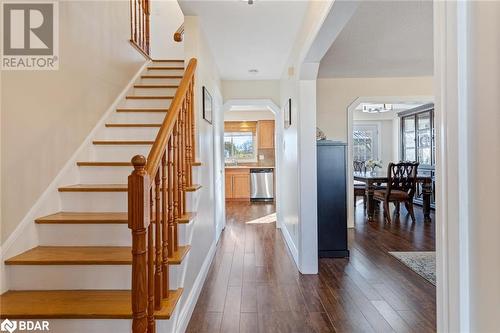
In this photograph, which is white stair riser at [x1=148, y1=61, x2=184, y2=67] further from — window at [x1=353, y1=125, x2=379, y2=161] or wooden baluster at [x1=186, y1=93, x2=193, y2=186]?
window at [x1=353, y1=125, x2=379, y2=161]

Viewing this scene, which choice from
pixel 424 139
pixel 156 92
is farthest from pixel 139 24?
pixel 424 139

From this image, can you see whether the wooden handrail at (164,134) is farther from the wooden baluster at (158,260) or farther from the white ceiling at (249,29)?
the white ceiling at (249,29)

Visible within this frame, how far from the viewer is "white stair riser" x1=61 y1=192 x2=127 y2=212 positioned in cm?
214

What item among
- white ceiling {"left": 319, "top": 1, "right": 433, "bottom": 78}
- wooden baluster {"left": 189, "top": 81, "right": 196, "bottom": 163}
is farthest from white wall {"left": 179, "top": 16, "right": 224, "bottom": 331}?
white ceiling {"left": 319, "top": 1, "right": 433, "bottom": 78}

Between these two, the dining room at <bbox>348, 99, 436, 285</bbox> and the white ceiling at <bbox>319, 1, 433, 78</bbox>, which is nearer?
the white ceiling at <bbox>319, 1, 433, 78</bbox>

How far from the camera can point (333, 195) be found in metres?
3.41

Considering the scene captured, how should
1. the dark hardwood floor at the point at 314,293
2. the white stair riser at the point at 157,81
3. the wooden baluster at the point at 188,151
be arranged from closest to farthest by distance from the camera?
the dark hardwood floor at the point at 314,293 → the wooden baluster at the point at 188,151 → the white stair riser at the point at 157,81

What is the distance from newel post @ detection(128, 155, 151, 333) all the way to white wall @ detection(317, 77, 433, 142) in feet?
14.1

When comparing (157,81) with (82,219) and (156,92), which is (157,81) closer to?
(156,92)

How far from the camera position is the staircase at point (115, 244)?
126 cm

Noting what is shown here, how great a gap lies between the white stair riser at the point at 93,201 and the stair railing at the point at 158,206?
Answer: 492 millimetres

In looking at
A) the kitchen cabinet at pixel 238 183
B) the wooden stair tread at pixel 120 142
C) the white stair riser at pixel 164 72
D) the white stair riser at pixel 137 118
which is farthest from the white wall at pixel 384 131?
the wooden stair tread at pixel 120 142

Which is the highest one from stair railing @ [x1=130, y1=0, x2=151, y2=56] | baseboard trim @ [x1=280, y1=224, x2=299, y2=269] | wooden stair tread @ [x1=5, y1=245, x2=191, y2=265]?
stair railing @ [x1=130, y1=0, x2=151, y2=56]

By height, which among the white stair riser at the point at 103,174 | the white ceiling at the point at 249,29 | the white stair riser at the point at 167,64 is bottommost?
the white stair riser at the point at 103,174
